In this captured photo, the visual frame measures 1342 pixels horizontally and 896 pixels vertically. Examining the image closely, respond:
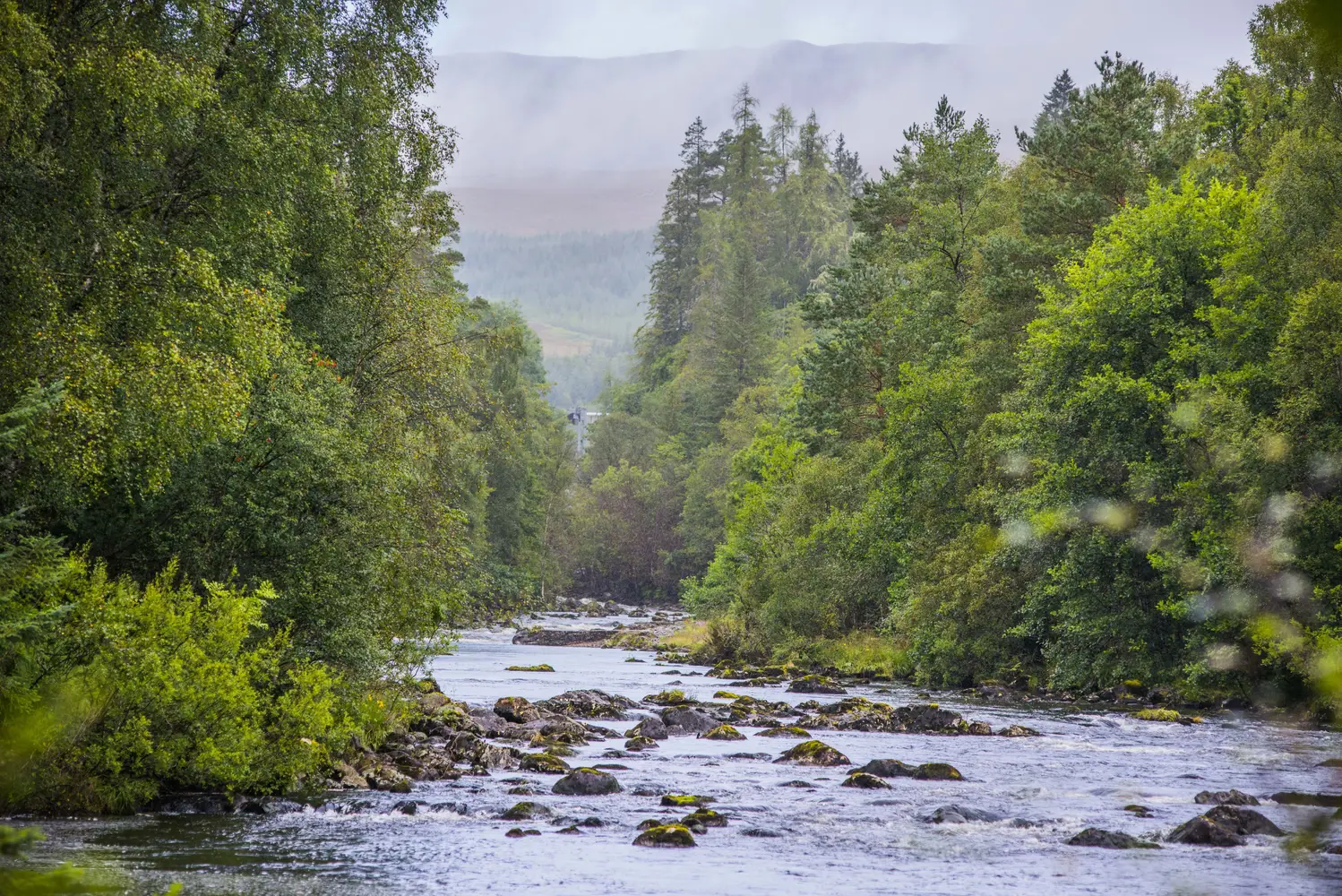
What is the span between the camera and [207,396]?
15375 mm

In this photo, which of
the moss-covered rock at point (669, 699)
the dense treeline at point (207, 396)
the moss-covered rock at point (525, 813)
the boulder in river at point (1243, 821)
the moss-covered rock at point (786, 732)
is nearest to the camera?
the dense treeline at point (207, 396)

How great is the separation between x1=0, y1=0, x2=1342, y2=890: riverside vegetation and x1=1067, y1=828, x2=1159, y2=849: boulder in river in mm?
5387

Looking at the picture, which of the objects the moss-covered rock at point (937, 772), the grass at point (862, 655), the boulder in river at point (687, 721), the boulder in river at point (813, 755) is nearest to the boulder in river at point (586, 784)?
the boulder in river at point (813, 755)

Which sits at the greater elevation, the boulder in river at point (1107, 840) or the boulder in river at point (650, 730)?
the boulder in river at point (1107, 840)

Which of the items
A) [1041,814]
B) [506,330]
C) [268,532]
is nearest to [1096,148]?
[506,330]

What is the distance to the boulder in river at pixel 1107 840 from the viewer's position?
52.2ft

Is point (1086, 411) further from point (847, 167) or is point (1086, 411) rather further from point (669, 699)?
point (847, 167)

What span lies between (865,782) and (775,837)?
481cm

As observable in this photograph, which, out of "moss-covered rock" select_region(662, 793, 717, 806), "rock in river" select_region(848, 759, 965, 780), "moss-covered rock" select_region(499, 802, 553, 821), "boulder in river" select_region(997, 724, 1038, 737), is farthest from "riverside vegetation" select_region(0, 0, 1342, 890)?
"rock in river" select_region(848, 759, 965, 780)

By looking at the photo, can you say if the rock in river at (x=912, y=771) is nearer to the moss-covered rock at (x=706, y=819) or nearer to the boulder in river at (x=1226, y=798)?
the boulder in river at (x=1226, y=798)

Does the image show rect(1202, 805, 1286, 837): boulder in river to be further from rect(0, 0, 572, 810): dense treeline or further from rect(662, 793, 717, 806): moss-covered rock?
rect(0, 0, 572, 810): dense treeline

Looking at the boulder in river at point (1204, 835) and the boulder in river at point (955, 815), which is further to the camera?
the boulder in river at point (955, 815)

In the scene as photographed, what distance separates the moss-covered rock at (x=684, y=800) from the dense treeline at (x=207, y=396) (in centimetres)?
532

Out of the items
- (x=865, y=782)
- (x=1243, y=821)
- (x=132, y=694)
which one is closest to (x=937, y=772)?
(x=865, y=782)
